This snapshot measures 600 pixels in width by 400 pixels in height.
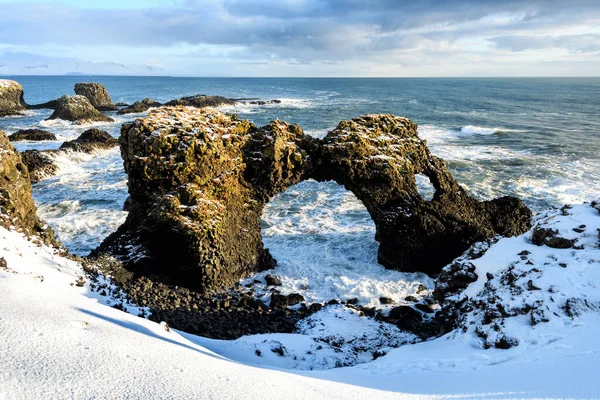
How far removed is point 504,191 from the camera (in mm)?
27922

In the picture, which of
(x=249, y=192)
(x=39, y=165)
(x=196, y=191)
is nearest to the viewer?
(x=196, y=191)

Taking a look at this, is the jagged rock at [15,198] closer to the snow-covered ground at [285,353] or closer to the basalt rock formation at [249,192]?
the snow-covered ground at [285,353]

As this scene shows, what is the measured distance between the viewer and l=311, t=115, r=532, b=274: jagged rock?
56.6 feet

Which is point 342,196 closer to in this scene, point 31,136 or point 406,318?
point 406,318

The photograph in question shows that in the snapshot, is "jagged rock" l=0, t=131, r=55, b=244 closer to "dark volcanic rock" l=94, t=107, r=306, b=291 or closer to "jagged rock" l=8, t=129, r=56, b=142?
"dark volcanic rock" l=94, t=107, r=306, b=291

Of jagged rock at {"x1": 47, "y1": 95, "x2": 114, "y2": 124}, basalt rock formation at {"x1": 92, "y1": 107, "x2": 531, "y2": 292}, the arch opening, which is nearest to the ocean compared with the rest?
the arch opening

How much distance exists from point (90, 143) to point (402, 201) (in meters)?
33.9

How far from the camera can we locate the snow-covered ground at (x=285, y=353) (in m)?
6.10

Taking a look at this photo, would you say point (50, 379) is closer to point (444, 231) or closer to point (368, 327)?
point (368, 327)

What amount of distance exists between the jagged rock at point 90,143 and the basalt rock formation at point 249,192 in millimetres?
25194

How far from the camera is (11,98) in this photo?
7069 centimetres

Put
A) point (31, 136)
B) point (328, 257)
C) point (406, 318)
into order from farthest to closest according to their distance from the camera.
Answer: point (31, 136) < point (328, 257) < point (406, 318)

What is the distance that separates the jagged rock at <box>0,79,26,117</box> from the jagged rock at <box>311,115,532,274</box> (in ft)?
230

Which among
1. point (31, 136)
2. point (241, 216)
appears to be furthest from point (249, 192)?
point (31, 136)
